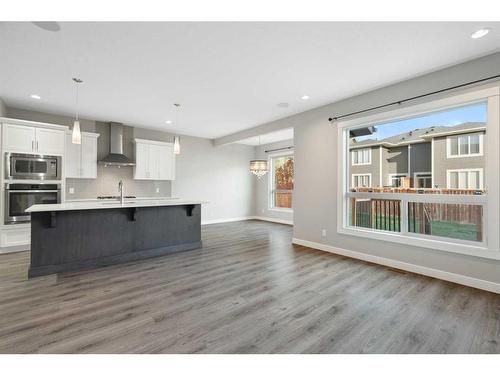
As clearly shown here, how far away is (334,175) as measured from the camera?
4.35m

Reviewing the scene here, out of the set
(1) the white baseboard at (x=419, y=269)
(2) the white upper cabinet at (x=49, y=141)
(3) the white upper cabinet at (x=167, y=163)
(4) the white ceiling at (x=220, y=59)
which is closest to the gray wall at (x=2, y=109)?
(4) the white ceiling at (x=220, y=59)

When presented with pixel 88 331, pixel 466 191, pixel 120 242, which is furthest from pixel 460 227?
pixel 120 242

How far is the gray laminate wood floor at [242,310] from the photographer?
180 cm

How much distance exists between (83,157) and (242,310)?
5.01m

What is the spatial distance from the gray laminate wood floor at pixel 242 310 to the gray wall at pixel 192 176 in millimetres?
2703

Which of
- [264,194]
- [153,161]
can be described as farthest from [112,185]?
[264,194]

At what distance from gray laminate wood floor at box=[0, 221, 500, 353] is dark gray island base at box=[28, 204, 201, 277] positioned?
0.87 ft

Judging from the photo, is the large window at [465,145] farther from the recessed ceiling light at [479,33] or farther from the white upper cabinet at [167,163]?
the white upper cabinet at [167,163]

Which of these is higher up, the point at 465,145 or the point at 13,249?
the point at 465,145

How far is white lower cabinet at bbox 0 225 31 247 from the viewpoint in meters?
4.17

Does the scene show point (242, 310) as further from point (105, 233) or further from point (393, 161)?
point (393, 161)
